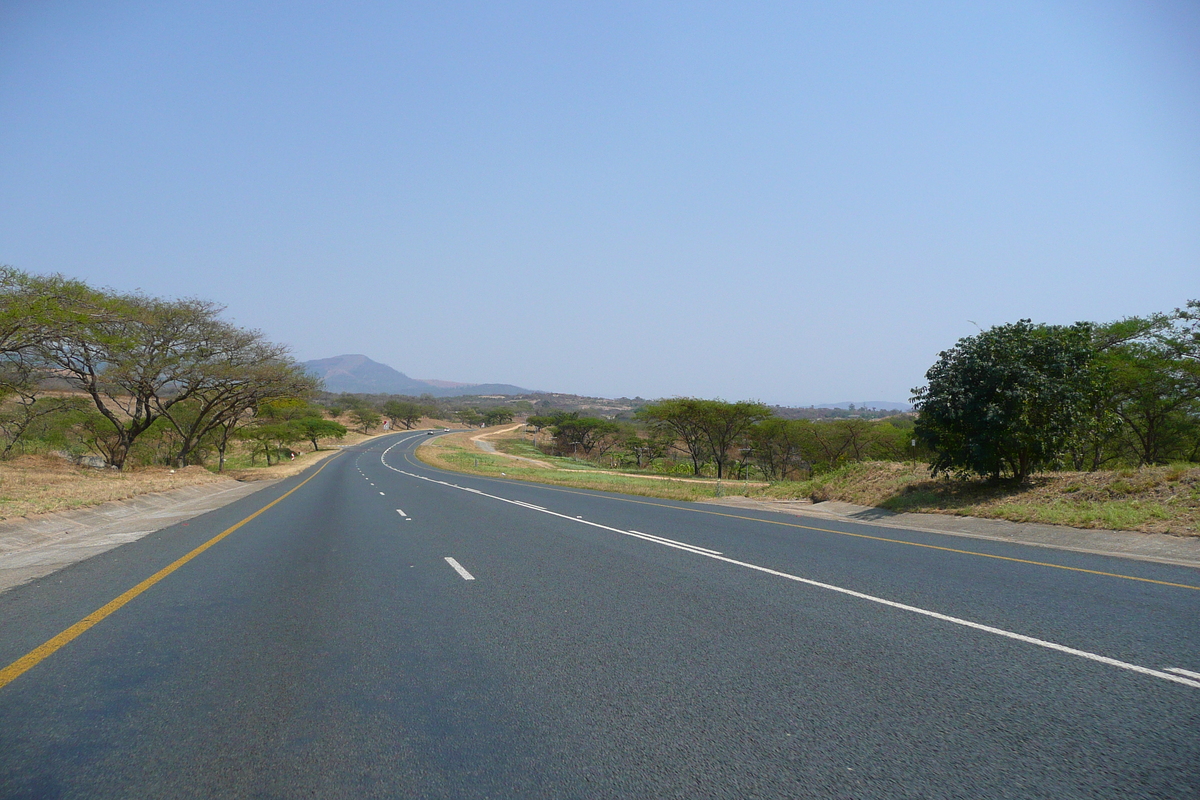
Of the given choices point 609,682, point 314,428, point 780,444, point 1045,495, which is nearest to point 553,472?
point 780,444

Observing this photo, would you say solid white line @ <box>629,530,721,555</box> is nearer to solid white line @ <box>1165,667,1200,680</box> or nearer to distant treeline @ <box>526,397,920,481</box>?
solid white line @ <box>1165,667,1200,680</box>

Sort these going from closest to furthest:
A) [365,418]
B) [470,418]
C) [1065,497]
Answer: [1065,497], [365,418], [470,418]

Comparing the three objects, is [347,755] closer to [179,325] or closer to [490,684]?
[490,684]

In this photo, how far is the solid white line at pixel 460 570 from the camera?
848 centimetres

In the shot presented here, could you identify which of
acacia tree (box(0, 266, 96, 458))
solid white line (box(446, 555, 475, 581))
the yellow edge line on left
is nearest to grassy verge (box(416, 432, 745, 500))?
solid white line (box(446, 555, 475, 581))

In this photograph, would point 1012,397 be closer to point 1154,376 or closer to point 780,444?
point 1154,376

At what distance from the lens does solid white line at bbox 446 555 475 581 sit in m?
8.48

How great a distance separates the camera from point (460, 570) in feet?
29.7

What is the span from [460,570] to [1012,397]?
1323 cm

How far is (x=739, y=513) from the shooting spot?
734 inches

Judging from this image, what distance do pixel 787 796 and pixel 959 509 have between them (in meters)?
14.5

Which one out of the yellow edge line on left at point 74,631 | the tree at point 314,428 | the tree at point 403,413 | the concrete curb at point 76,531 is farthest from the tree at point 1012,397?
the tree at point 403,413

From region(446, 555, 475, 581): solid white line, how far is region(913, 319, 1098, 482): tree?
492 inches

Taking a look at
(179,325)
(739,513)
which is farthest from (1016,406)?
(179,325)
